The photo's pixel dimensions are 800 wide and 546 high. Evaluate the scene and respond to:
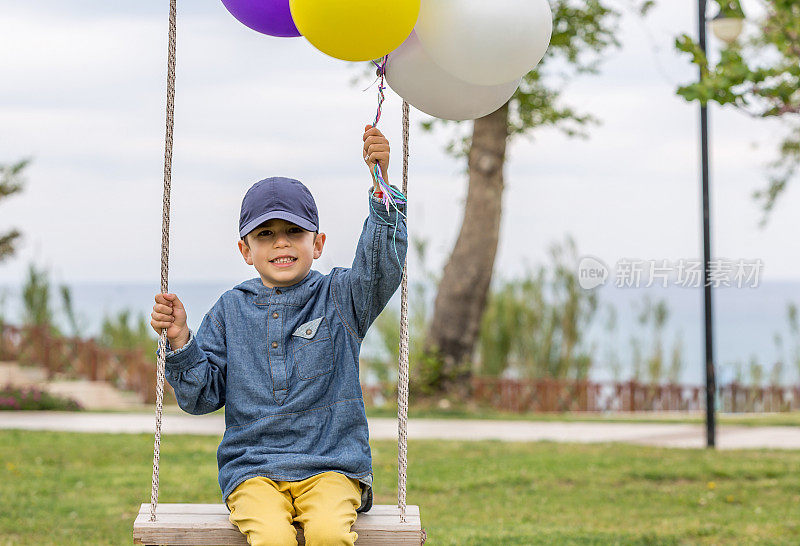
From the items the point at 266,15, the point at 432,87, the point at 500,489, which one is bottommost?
the point at 500,489

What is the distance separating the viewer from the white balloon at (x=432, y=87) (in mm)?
2695

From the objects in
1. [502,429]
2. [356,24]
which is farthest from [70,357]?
[356,24]

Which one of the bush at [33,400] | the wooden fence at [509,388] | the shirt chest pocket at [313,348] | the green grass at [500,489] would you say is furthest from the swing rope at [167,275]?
the bush at [33,400]

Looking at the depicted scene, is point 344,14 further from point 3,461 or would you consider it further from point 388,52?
point 3,461

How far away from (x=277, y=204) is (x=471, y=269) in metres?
7.12

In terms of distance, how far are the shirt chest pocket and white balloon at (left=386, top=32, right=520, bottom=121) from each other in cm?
71

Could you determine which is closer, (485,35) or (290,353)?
(485,35)

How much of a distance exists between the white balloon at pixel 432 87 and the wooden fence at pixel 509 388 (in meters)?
7.74

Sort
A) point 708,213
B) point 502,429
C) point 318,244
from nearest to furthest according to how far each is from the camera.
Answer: point 318,244 < point 708,213 < point 502,429

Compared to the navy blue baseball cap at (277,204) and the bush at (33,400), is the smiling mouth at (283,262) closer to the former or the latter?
the navy blue baseball cap at (277,204)

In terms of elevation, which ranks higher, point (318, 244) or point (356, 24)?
point (356, 24)

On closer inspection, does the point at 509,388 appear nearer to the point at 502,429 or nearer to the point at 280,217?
the point at 502,429

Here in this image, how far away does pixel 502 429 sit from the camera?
27.6ft

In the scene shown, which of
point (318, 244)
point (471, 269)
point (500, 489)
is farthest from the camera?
point (471, 269)
